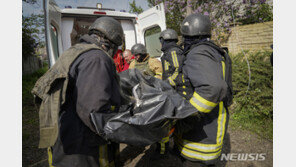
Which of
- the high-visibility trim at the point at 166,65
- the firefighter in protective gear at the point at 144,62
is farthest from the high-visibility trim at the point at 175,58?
the firefighter in protective gear at the point at 144,62

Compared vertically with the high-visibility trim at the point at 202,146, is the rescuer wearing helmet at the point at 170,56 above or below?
above

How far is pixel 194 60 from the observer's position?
1643 millimetres

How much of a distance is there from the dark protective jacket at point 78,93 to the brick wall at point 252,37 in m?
5.74

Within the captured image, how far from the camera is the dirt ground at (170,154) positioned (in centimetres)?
299

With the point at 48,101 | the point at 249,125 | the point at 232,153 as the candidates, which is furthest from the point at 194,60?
the point at 249,125

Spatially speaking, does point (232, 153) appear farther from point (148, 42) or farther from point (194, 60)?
point (148, 42)

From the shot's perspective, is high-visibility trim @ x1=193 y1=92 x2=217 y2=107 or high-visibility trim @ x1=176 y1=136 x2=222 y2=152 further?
high-visibility trim @ x1=176 y1=136 x2=222 y2=152

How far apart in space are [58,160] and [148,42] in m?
4.50

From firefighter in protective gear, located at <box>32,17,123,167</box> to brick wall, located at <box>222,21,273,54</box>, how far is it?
224 inches

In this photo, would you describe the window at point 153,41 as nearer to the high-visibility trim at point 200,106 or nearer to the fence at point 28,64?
the fence at point 28,64

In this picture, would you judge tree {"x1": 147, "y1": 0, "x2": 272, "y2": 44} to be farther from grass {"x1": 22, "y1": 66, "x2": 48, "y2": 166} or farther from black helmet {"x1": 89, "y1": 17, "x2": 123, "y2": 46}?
grass {"x1": 22, "y1": 66, "x2": 48, "y2": 166}

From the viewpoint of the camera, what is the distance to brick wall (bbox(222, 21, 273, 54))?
17.9 feet

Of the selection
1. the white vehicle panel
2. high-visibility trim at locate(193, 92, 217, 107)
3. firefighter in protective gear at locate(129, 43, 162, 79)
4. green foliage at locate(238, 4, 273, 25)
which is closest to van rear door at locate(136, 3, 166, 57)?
firefighter in protective gear at locate(129, 43, 162, 79)

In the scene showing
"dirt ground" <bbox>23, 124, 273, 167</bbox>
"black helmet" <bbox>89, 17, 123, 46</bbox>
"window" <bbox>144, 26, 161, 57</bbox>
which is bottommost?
"dirt ground" <bbox>23, 124, 273, 167</bbox>
